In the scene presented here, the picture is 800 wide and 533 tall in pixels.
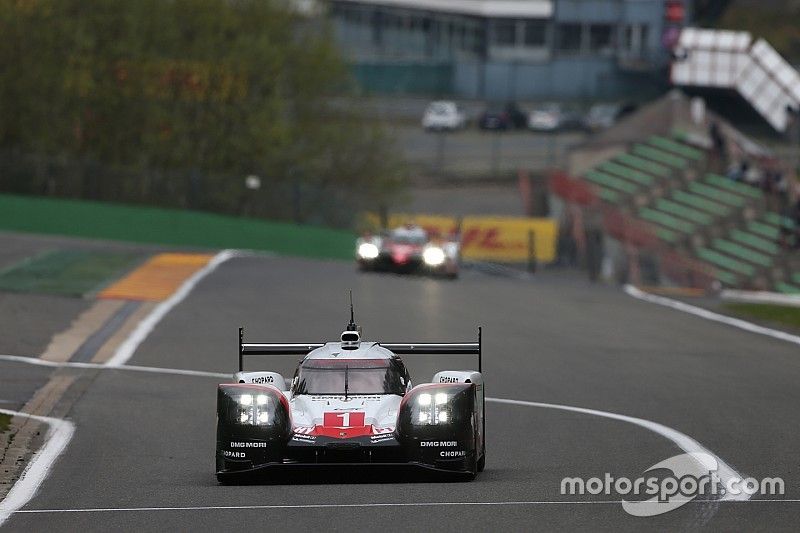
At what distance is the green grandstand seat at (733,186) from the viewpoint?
2367 inches

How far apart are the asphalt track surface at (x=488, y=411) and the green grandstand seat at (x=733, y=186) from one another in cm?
1909

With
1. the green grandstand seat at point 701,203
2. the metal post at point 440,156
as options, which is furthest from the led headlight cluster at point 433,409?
the metal post at point 440,156

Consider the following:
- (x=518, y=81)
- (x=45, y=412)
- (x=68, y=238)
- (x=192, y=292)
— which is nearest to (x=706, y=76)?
(x=518, y=81)

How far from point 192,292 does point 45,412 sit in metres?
16.8

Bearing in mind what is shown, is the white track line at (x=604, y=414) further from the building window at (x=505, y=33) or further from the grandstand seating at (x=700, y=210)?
the building window at (x=505, y=33)

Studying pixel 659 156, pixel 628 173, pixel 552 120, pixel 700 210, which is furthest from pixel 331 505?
pixel 552 120

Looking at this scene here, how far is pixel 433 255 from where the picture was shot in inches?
1695

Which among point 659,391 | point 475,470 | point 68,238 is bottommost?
point 68,238

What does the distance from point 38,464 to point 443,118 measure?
72207mm

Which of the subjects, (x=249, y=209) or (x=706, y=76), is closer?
(x=249, y=209)

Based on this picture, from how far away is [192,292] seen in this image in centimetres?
3797

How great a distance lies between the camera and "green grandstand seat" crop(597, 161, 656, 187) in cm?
6353

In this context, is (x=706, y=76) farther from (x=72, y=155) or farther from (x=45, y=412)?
(x=45, y=412)

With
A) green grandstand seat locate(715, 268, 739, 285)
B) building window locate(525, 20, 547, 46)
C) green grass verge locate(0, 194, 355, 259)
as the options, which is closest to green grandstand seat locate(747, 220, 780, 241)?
green grandstand seat locate(715, 268, 739, 285)
